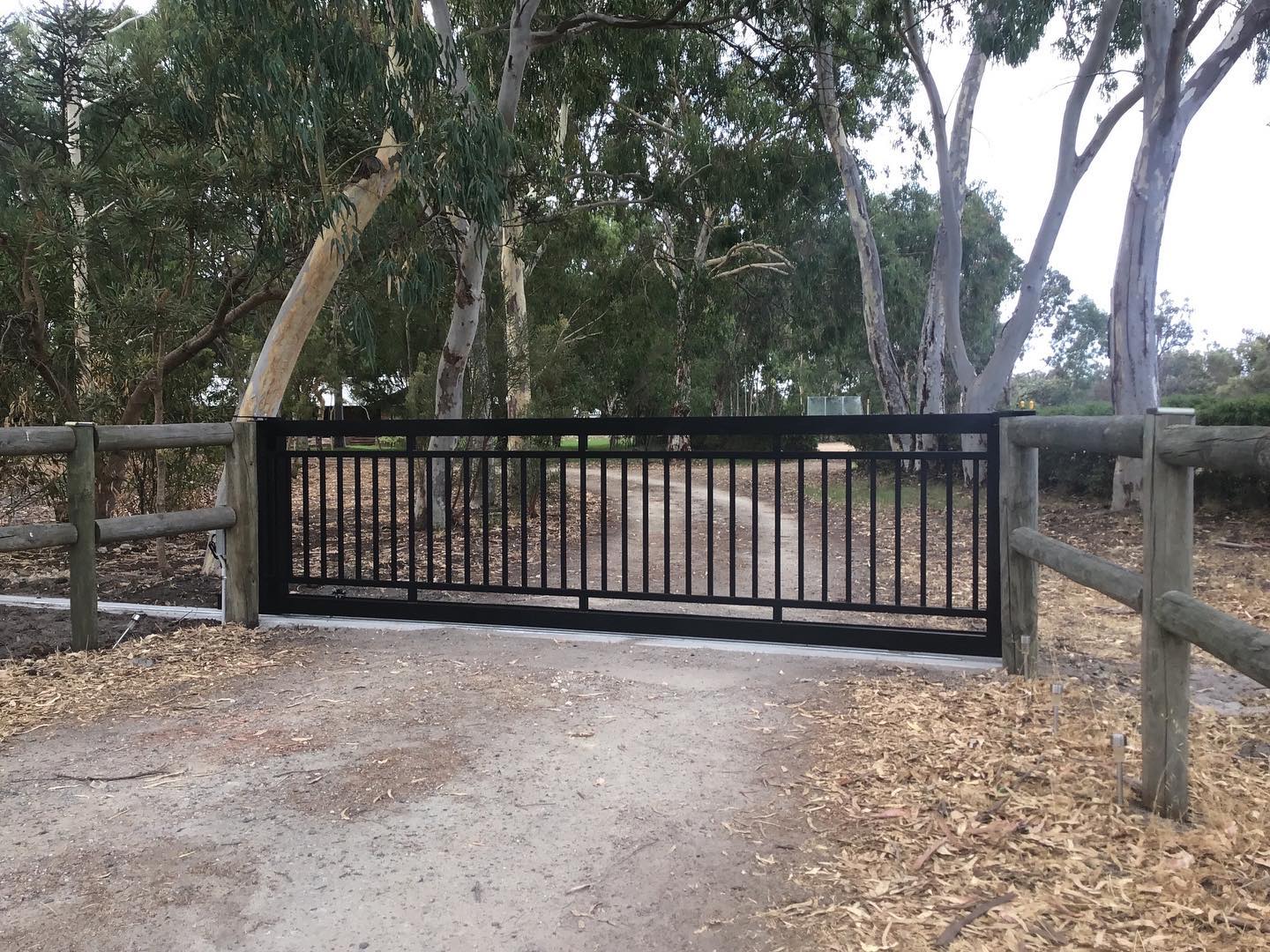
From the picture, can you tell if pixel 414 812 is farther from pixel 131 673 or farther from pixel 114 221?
pixel 114 221

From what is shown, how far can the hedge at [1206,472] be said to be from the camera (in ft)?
35.0

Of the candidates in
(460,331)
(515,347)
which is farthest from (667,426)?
(515,347)

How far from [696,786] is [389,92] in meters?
6.95

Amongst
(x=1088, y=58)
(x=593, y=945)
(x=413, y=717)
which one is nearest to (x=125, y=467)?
(x=413, y=717)

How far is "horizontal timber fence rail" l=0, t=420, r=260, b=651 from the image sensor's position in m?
4.94

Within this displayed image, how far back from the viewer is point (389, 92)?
8.11 metres

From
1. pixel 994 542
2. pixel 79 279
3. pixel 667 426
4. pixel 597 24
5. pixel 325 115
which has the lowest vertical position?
pixel 994 542

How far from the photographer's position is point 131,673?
480 cm

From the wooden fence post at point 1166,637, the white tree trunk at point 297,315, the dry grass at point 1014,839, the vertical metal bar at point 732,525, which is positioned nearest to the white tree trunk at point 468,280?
the white tree trunk at point 297,315

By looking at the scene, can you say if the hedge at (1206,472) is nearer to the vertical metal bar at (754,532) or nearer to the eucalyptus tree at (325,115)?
the vertical metal bar at (754,532)

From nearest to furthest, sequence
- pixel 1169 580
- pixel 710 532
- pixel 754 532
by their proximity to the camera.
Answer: pixel 1169 580 → pixel 710 532 → pixel 754 532

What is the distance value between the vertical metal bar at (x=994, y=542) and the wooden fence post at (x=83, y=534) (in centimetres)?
478

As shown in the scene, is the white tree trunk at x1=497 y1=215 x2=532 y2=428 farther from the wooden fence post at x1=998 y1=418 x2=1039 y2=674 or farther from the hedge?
the wooden fence post at x1=998 y1=418 x2=1039 y2=674

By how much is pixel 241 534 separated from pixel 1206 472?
11.0 meters
